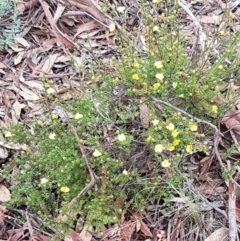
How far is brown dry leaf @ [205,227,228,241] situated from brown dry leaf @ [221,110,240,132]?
0.46 meters

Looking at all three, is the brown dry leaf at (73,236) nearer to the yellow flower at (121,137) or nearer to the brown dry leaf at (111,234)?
the brown dry leaf at (111,234)

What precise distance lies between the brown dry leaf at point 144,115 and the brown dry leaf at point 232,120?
33 centimetres

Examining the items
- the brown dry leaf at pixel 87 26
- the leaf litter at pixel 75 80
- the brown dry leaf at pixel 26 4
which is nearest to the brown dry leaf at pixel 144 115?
the leaf litter at pixel 75 80

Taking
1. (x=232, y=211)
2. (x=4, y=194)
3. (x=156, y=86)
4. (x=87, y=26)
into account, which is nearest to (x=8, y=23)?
(x=87, y=26)

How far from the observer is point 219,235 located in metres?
2.16

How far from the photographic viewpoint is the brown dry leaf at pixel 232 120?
2.40m

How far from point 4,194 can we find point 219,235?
2.94 feet

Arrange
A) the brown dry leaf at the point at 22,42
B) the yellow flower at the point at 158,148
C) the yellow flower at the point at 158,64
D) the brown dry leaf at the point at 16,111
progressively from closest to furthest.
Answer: the yellow flower at the point at 158,148, the yellow flower at the point at 158,64, the brown dry leaf at the point at 16,111, the brown dry leaf at the point at 22,42

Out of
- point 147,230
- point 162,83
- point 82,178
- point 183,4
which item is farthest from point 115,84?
point 183,4

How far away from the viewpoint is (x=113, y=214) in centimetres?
219

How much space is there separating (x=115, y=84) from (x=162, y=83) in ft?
0.74

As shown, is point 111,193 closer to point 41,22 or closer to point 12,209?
point 12,209

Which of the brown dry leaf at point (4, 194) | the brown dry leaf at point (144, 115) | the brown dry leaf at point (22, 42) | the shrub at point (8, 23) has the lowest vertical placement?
the brown dry leaf at point (4, 194)

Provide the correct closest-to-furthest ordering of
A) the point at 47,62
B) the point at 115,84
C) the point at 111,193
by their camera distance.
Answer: the point at 111,193 → the point at 115,84 → the point at 47,62
